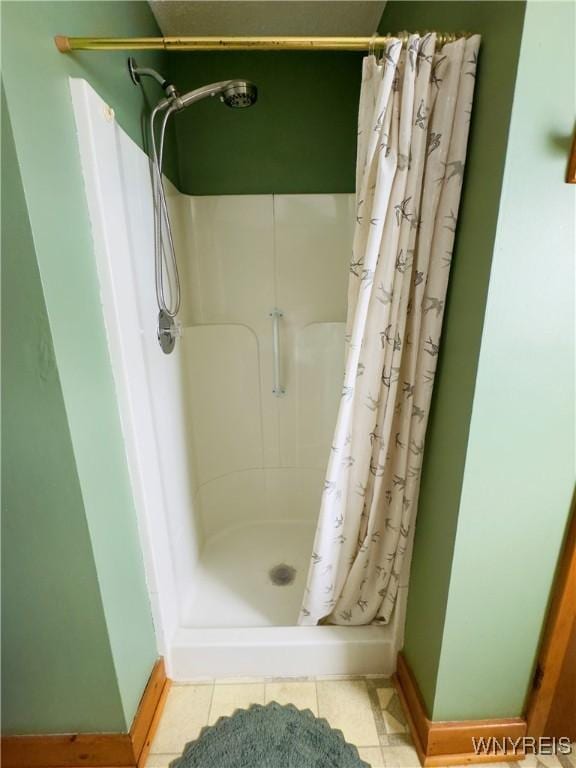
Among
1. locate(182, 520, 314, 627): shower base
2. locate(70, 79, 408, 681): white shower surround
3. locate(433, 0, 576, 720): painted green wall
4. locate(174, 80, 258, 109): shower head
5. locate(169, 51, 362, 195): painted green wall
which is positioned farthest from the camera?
locate(169, 51, 362, 195): painted green wall

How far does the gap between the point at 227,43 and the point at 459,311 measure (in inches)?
32.1

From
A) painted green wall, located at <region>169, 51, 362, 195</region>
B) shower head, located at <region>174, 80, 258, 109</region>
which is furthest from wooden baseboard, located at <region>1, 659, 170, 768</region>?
painted green wall, located at <region>169, 51, 362, 195</region>

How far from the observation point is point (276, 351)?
5.96ft

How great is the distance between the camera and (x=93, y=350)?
0.90 m

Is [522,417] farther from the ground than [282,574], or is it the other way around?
[522,417]

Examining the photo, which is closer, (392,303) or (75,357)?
(75,357)

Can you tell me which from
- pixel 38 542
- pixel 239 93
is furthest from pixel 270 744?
pixel 239 93

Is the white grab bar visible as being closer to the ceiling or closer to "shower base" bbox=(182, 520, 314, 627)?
"shower base" bbox=(182, 520, 314, 627)

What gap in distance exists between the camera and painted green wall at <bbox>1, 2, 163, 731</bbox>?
70 cm

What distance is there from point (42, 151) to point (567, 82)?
1040mm

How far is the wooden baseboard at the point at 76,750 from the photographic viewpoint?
104 centimetres

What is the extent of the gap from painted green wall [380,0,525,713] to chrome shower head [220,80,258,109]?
547 mm

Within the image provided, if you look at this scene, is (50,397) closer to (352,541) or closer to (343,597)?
(352,541)

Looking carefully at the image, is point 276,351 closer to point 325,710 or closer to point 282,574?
point 282,574
